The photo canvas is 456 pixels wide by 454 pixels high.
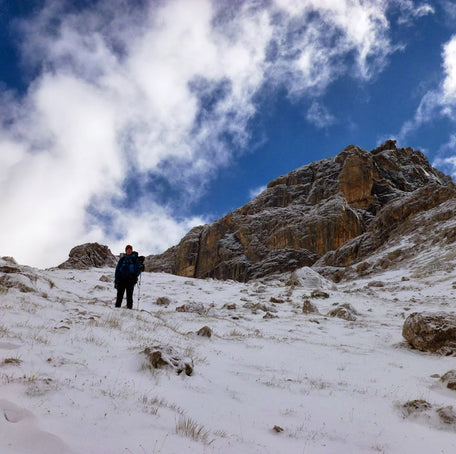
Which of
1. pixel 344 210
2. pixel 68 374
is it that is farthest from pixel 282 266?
pixel 68 374

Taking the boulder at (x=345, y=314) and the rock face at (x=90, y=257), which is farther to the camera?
the rock face at (x=90, y=257)

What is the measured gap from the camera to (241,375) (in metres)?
5.17

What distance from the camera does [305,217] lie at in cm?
9175

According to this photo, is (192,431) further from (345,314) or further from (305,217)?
(305,217)

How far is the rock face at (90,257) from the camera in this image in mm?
60441

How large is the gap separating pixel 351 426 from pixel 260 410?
3.22ft

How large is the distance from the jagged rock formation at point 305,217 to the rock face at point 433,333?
182 feet

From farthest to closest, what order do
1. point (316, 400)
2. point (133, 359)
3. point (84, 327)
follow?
point (84, 327)
point (133, 359)
point (316, 400)

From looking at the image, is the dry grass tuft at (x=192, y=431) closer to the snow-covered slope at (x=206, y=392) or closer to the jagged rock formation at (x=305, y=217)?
the snow-covered slope at (x=206, y=392)

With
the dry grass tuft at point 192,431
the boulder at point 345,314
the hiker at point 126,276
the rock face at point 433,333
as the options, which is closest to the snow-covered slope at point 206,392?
the dry grass tuft at point 192,431

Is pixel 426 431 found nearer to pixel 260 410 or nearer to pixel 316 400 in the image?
pixel 316 400

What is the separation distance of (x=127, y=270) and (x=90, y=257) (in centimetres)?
5664

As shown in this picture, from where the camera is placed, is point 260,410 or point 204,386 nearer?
point 260,410

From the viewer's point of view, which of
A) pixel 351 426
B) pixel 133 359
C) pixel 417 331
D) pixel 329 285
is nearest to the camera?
pixel 351 426
